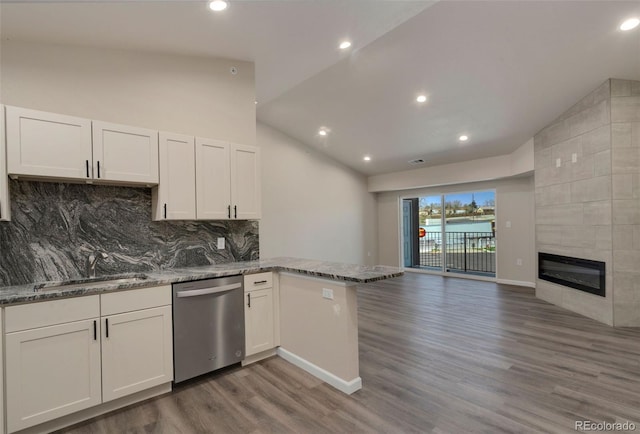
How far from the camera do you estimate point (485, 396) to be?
7.54 ft

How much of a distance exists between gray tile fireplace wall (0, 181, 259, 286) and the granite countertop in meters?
0.14

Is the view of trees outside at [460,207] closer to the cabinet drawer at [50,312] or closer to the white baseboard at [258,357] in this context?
the white baseboard at [258,357]

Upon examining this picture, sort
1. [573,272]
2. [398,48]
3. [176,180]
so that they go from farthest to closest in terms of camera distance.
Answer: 1. [573,272]
2. [398,48]
3. [176,180]

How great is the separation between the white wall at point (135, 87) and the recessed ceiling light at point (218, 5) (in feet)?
3.05

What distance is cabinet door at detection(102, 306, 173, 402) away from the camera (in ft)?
7.07

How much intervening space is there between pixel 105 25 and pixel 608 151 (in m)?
5.38

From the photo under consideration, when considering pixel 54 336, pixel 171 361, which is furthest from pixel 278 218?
pixel 54 336

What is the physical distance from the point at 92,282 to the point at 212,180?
1277 millimetres

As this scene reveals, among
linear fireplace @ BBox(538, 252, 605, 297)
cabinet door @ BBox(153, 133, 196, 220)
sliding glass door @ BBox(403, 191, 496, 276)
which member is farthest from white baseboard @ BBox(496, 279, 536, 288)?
cabinet door @ BBox(153, 133, 196, 220)

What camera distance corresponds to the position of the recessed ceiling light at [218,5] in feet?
7.38

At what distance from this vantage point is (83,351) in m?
2.07

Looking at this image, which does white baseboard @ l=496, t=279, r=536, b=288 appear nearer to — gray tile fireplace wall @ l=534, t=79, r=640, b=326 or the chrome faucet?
gray tile fireplace wall @ l=534, t=79, r=640, b=326

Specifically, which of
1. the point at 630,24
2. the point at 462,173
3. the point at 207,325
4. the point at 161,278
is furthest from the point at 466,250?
the point at 161,278

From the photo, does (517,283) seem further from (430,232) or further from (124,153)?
(124,153)
